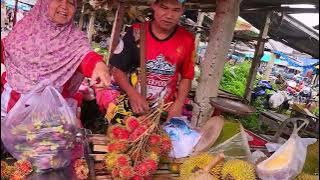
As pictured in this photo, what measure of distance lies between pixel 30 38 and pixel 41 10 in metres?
0.23

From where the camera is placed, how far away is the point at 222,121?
7.81ft

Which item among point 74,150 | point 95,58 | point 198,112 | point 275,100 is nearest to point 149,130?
point 74,150

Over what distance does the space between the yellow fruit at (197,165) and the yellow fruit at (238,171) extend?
0.13 feet

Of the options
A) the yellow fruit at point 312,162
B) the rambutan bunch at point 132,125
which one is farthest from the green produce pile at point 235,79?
the rambutan bunch at point 132,125

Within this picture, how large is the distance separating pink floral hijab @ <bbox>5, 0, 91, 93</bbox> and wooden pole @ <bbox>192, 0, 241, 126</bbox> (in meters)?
1.04

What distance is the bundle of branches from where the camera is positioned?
1979 mm

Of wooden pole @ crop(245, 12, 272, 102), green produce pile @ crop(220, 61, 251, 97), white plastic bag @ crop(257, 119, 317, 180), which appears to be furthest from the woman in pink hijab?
green produce pile @ crop(220, 61, 251, 97)

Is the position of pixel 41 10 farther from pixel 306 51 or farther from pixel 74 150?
pixel 306 51

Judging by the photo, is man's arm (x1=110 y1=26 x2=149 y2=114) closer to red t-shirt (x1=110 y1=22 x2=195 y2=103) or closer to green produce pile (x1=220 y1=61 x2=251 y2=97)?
red t-shirt (x1=110 y1=22 x2=195 y2=103)

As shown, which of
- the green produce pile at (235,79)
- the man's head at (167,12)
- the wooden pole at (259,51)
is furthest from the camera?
the green produce pile at (235,79)

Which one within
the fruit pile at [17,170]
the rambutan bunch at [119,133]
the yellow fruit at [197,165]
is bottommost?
the fruit pile at [17,170]

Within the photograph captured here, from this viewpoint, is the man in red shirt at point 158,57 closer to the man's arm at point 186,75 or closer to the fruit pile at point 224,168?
the man's arm at point 186,75

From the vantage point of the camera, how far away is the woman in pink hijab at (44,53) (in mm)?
2432

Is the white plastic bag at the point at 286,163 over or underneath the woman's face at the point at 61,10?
underneath
